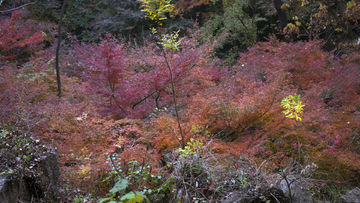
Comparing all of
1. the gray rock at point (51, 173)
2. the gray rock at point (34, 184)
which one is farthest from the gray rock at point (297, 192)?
→ the gray rock at point (51, 173)

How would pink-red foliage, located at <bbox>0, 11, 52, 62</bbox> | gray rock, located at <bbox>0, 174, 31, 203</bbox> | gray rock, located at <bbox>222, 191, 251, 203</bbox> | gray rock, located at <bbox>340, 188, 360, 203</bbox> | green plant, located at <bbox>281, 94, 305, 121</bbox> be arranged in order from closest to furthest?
gray rock, located at <bbox>222, 191, 251, 203</bbox>
green plant, located at <bbox>281, 94, 305, 121</bbox>
gray rock, located at <bbox>0, 174, 31, 203</bbox>
gray rock, located at <bbox>340, 188, 360, 203</bbox>
pink-red foliage, located at <bbox>0, 11, 52, 62</bbox>

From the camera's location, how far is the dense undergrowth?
3.08 m

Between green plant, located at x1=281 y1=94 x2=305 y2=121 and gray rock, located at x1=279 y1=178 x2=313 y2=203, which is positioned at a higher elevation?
green plant, located at x1=281 y1=94 x2=305 y2=121

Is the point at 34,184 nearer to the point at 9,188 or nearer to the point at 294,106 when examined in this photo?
the point at 9,188

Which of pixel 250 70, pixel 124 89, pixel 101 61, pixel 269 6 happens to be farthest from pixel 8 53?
pixel 269 6

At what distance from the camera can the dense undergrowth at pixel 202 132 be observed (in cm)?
308

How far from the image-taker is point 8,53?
11.0 m

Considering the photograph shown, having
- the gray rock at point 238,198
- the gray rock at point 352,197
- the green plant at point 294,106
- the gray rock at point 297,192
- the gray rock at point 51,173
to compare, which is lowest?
the gray rock at point 352,197

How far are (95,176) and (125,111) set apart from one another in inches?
129

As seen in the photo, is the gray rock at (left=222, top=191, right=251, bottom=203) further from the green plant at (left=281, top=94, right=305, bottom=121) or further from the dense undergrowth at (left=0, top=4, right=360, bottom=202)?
the green plant at (left=281, top=94, right=305, bottom=121)

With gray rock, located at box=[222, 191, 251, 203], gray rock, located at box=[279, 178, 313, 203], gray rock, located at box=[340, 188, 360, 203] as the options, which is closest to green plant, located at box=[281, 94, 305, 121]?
gray rock, located at box=[279, 178, 313, 203]

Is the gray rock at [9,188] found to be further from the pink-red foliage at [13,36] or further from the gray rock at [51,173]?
the pink-red foliage at [13,36]

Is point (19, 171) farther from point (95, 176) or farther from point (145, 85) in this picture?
point (145, 85)

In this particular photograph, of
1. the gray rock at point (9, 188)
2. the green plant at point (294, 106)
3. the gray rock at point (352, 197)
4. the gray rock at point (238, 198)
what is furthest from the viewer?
the gray rock at point (352, 197)
